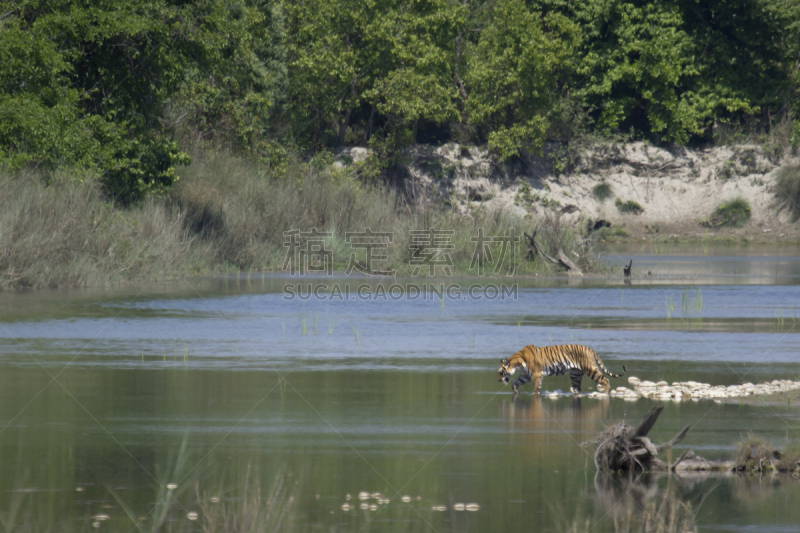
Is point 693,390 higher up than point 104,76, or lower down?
lower down

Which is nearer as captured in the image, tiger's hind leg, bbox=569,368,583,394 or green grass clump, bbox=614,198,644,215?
tiger's hind leg, bbox=569,368,583,394

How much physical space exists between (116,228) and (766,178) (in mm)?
33775

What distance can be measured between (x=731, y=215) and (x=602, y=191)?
18.4 feet

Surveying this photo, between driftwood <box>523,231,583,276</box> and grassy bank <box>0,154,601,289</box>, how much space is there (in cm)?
21

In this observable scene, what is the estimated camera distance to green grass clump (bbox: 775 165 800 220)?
49500 millimetres

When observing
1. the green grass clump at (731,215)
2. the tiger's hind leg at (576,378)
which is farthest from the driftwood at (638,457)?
the green grass clump at (731,215)

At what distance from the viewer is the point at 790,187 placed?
49.7 meters

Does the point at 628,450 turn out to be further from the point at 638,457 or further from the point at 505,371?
the point at 505,371

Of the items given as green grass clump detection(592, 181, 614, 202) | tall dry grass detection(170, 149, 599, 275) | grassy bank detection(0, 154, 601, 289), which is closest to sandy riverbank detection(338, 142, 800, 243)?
green grass clump detection(592, 181, 614, 202)

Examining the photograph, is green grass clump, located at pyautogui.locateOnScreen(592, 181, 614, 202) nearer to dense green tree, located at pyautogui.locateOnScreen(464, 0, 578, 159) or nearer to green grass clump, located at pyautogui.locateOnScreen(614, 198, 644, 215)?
green grass clump, located at pyautogui.locateOnScreen(614, 198, 644, 215)

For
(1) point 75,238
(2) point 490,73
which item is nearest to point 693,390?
(1) point 75,238

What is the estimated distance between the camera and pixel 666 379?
11820mm

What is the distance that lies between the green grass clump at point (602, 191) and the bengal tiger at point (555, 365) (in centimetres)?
4048

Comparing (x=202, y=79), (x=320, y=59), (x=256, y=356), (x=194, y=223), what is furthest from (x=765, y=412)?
(x=320, y=59)
